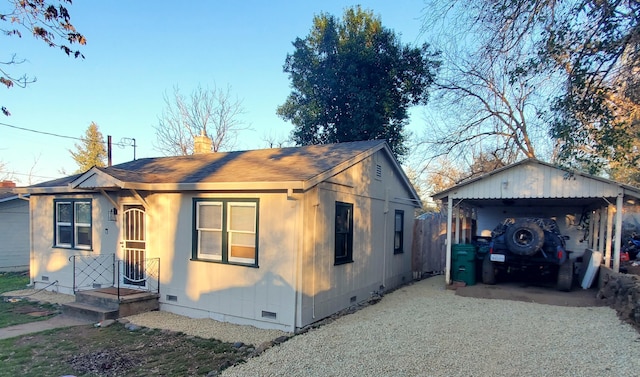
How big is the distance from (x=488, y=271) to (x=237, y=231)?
686 centimetres

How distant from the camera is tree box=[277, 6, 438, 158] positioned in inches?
750

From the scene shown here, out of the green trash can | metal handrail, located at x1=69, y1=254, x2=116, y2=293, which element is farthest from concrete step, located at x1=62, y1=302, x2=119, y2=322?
the green trash can


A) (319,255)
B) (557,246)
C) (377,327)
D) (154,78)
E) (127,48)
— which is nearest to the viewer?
(377,327)

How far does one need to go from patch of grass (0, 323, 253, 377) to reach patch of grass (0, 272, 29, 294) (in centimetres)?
578

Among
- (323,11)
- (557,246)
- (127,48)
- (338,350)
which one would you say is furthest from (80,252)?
(323,11)

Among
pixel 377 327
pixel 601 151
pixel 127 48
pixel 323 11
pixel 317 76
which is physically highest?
pixel 323 11

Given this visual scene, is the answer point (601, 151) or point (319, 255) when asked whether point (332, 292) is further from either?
point (601, 151)

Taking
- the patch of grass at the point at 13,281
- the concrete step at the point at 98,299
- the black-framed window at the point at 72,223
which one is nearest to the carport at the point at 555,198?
the concrete step at the point at 98,299

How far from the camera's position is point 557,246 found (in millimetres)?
9789

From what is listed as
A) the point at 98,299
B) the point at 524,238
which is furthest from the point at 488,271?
the point at 98,299

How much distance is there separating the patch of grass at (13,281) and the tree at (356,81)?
41.8ft

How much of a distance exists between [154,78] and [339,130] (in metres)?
8.85

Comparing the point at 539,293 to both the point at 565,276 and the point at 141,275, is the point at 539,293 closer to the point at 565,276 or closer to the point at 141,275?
the point at 565,276

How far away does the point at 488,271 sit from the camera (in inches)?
414
